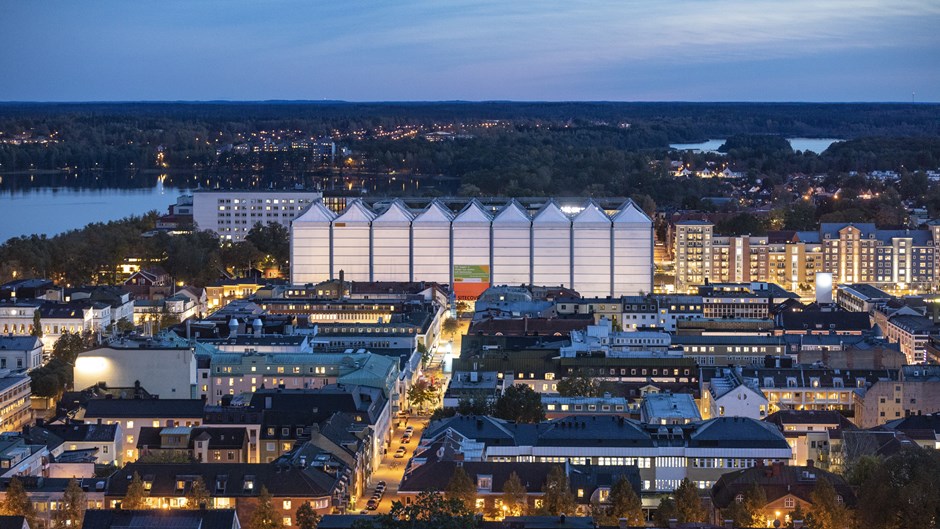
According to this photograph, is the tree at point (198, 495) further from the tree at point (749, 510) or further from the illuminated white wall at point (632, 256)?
the illuminated white wall at point (632, 256)

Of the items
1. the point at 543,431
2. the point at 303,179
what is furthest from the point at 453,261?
the point at 303,179

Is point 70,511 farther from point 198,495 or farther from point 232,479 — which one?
point 232,479

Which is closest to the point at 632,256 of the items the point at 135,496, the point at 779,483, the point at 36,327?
the point at 36,327

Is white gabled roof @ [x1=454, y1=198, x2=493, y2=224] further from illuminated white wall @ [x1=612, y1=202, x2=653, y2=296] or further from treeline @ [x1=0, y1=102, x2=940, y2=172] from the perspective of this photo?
treeline @ [x1=0, y1=102, x2=940, y2=172]

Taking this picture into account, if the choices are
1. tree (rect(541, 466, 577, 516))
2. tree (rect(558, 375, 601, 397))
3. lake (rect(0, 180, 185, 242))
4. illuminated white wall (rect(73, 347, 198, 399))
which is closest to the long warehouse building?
illuminated white wall (rect(73, 347, 198, 399))

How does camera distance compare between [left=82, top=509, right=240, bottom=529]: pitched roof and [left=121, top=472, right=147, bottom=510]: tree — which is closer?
[left=82, top=509, right=240, bottom=529]: pitched roof

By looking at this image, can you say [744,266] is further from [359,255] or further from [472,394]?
[472,394]
